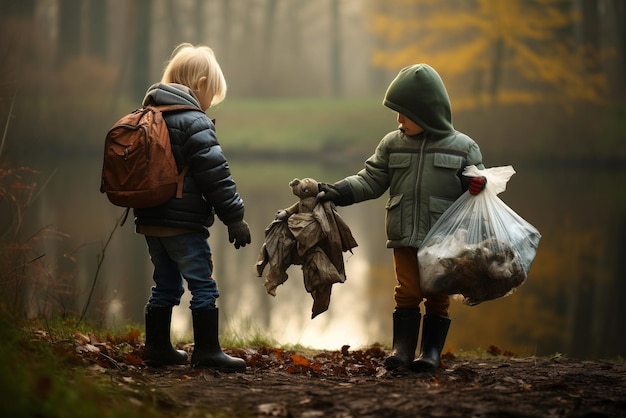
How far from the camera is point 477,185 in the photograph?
4266mm

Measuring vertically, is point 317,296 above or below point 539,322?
above

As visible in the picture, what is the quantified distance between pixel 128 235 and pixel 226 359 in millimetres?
8023

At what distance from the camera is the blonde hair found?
434cm

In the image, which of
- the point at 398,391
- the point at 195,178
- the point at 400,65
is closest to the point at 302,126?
the point at 400,65

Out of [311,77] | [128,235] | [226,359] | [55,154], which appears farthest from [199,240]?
[311,77]

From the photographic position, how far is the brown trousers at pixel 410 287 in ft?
14.4

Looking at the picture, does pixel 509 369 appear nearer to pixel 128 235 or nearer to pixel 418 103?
pixel 418 103

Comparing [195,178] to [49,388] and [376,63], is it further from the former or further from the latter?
[376,63]

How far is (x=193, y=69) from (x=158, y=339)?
1.42 meters

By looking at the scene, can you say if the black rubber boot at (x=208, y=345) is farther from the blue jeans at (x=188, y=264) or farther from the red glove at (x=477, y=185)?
the red glove at (x=477, y=185)

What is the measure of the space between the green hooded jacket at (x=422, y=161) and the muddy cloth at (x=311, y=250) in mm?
210

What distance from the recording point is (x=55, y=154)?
26.0 meters

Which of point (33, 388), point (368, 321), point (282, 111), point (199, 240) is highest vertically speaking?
point (282, 111)

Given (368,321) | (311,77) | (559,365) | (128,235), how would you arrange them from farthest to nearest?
(311,77), (128,235), (368,321), (559,365)
